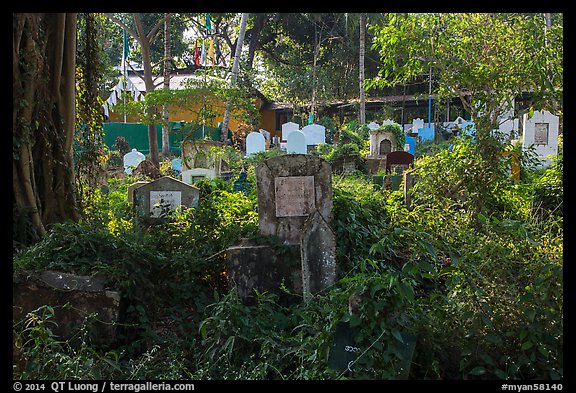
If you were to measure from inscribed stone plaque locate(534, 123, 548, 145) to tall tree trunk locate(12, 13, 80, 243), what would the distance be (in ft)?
47.6

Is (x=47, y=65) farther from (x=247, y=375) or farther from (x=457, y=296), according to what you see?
(x=457, y=296)

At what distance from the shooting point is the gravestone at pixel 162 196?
8.34 metres

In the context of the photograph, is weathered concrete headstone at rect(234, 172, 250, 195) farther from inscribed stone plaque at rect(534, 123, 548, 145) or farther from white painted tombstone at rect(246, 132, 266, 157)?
inscribed stone plaque at rect(534, 123, 548, 145)

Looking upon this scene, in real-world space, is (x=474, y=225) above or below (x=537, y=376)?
above

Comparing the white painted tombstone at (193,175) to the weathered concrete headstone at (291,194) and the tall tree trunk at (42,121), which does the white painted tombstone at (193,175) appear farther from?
the weathered concrete headstone at (291,194)

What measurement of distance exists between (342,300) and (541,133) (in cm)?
1589

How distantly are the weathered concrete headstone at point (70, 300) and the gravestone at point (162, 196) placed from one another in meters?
2.97

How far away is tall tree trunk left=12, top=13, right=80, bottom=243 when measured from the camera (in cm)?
646

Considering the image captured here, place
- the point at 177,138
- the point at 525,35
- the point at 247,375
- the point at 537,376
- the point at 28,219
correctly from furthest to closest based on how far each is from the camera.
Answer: the point at 177,138 < the point at 525,35 < the point at 28,219 < the point at 247,375 < the point at 537,376

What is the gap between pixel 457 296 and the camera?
443 cm

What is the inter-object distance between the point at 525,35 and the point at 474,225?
3.85 m

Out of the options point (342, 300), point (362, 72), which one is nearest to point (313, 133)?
point (362, 72)

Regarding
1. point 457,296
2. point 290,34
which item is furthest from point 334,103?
point 457,296

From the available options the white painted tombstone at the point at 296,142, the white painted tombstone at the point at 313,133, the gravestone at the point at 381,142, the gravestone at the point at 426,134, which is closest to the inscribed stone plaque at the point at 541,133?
the gravestone at the point at 381,142
